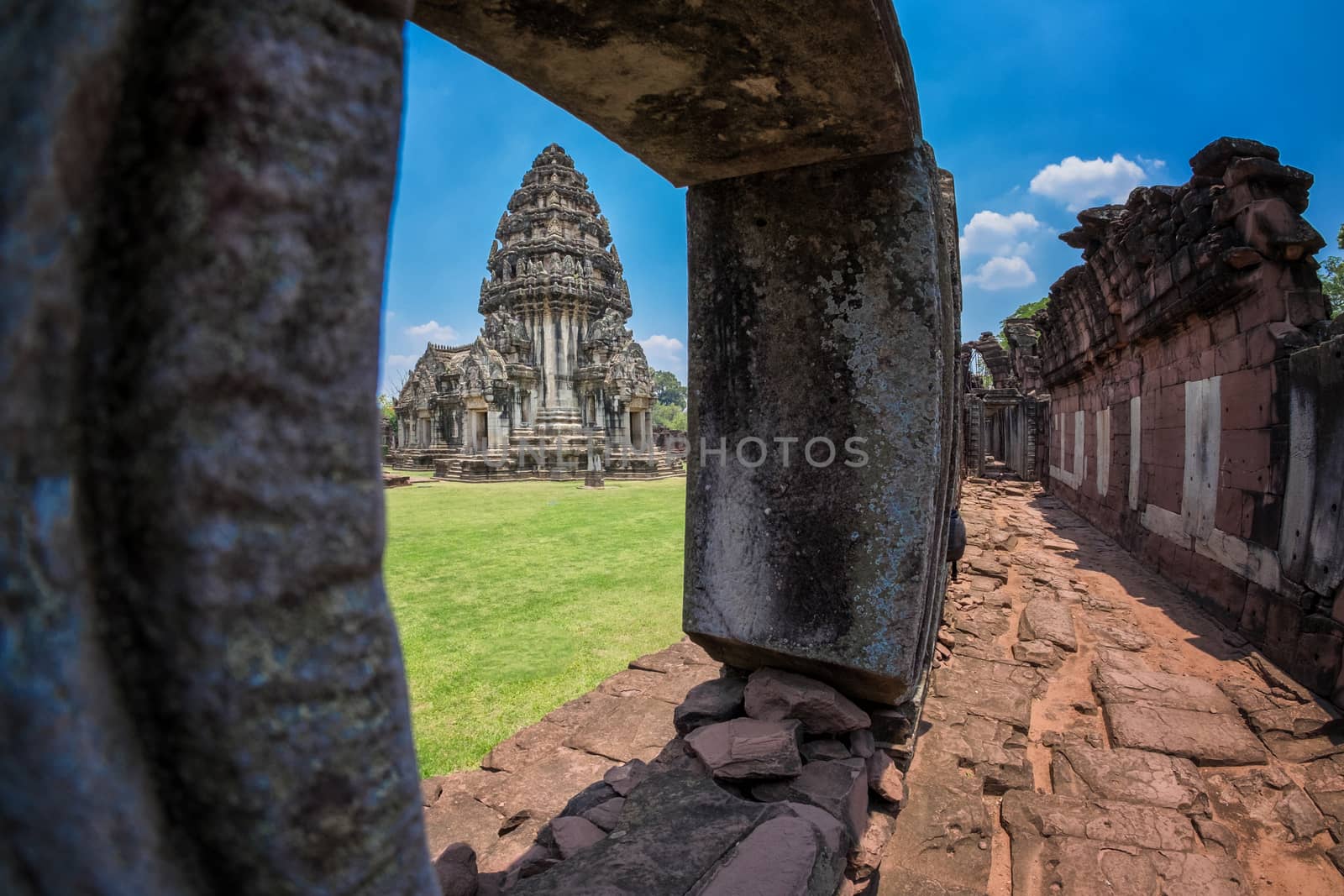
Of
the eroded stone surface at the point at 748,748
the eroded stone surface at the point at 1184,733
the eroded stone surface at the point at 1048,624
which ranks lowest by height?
the eroded stone surface at the point at 1184,733

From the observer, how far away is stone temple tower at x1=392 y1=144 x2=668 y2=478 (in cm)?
2183

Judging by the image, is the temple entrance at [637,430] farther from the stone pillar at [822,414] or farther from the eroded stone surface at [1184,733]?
the stone pillar at [822,414]

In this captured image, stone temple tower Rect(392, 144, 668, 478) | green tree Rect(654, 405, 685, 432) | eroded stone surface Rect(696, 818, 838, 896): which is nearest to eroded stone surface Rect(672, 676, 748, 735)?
eroded stone surface Rect(696, 818, 838, 896)

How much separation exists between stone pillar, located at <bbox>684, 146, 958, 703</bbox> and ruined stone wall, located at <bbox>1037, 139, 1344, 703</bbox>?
9.34 feet

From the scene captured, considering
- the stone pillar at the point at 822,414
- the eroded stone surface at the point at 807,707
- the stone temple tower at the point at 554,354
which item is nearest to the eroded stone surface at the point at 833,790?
the eroded stone surface at the point at 807,707

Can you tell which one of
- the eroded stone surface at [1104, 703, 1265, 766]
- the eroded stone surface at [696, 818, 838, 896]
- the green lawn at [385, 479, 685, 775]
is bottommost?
the green lawn at [385, 479, 685, 775]

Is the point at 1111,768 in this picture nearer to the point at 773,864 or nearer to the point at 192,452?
the point at 773,864

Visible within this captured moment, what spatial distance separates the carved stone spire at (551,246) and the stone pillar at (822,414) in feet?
70.6

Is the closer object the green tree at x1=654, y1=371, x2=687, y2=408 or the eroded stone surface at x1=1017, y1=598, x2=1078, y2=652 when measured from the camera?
the eroded stone surface at x1=1017, y1=598, x2=1078, y2=652

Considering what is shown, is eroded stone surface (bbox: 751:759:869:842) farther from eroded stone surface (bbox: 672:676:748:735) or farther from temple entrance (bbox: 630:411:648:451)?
temple entrance (bbox: 630:411:648:451)

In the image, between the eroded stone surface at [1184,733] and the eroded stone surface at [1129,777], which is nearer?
the eroded stone surface at [1129,777]

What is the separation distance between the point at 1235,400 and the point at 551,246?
21.0 m

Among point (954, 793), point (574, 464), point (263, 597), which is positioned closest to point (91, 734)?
point (263, 597)

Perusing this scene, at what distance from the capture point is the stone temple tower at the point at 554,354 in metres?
21.8
